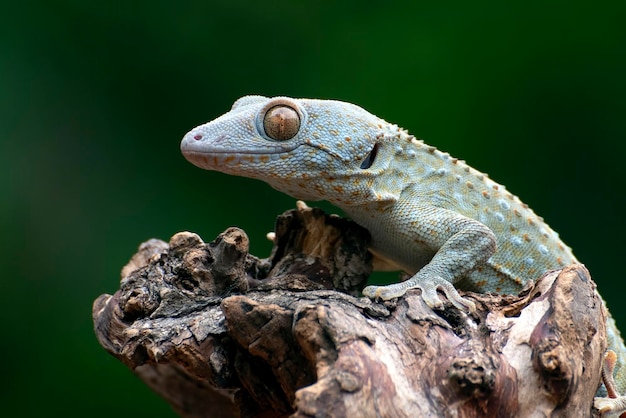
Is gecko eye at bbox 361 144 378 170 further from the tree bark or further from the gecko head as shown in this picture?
the tree bark

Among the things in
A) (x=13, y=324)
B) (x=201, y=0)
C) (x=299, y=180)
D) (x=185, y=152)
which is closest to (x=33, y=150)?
(x=13, y=324)

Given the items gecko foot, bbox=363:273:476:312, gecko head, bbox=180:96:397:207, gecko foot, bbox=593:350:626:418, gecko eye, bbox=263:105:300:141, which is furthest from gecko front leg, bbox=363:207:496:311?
gecko eye, bbox=263:105:300:141

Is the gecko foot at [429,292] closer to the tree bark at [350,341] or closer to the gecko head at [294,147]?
the tree bark at [350,341]

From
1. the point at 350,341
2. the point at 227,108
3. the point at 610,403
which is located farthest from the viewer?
the point at 227,108

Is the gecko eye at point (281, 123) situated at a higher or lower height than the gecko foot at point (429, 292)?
higher

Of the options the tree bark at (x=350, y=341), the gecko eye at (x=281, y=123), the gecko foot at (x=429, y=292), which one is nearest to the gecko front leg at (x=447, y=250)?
the gecko foot at (x=429, y=292)

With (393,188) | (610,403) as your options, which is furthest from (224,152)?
(610,403)

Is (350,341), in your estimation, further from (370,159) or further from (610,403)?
(370,159)
